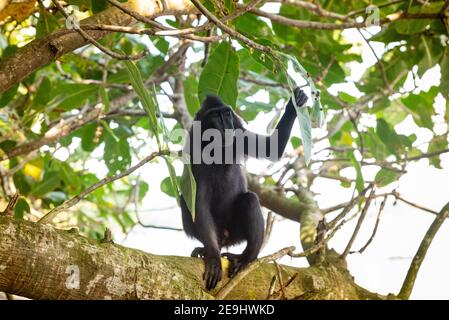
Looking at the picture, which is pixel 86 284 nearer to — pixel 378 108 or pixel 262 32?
pixel 262 32

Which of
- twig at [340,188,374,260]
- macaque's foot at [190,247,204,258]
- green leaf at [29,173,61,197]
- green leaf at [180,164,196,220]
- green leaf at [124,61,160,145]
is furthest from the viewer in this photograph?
green leaf at [29,173,61,197]

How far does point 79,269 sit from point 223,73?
209cm

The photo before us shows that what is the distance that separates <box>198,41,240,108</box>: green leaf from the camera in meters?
4.24

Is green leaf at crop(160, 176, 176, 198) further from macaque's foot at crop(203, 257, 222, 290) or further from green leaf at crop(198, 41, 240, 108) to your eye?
macaque's foot at crop(203, 257, 222, 290)

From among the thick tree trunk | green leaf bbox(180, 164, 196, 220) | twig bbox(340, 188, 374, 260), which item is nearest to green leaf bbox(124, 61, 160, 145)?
green leaf bbox(180, 164, 196, 220)

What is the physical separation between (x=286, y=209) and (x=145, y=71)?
1.92 metres

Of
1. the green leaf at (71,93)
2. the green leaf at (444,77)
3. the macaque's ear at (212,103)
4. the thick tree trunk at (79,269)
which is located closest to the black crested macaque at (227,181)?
the macaque's ear at (212,103)

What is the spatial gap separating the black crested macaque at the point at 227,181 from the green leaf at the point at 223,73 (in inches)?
31.5

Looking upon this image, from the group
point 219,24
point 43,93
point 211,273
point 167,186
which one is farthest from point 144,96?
point 167,186

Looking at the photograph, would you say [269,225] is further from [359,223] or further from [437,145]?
[437,145]

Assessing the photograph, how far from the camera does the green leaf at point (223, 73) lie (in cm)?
424

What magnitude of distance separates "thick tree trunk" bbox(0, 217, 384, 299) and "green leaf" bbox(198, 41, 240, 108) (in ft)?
4.79
